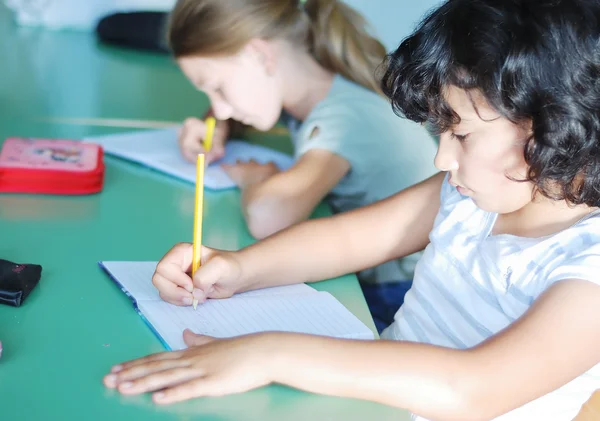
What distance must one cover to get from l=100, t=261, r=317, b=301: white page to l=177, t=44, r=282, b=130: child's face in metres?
0.49

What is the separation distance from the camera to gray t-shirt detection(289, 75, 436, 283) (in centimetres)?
140

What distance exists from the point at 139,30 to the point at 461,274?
1.58 m

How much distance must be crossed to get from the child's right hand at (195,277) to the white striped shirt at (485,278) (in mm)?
235

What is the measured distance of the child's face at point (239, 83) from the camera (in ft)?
4.77

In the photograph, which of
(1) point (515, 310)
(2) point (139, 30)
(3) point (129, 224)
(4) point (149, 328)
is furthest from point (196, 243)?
(2) point (139, 30)

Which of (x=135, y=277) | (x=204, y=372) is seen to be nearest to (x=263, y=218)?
(x=135, y=277)

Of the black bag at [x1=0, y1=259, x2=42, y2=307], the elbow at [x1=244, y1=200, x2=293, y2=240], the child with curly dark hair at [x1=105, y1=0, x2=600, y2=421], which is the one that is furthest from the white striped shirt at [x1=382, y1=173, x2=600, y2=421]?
the black bag at [x1=0, y1=259, x2=42, y2=307]

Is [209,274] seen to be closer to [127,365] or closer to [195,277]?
[195,277]

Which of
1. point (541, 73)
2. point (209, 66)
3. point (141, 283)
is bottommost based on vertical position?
point (141, 283)

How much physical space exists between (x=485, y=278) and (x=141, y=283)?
1.30 ft

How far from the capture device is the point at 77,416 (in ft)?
2.38

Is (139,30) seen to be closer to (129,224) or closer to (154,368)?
(129,224)

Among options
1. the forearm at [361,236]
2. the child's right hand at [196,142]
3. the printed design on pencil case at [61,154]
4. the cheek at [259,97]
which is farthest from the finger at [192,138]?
the forearm at [361,236]

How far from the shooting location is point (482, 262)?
97cm
